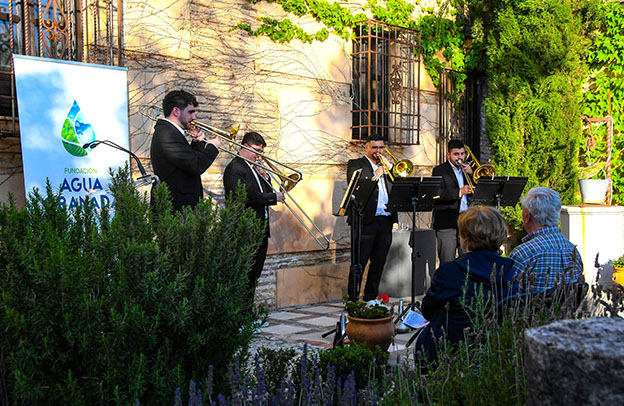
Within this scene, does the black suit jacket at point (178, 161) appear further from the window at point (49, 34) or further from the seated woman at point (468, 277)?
the seated woman at point (468, 277)

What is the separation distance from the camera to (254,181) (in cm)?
612

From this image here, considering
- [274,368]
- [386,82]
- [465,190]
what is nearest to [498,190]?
[465,190]

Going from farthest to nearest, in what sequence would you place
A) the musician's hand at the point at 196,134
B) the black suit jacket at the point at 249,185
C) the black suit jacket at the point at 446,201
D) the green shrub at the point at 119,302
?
the black suit jacket at the point at 446,201, the black suit jacket at the point at 249,185, the musician's hand at the point at 196,134, the green shrub at the point at 119,302

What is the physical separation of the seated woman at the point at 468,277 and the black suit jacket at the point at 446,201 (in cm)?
367

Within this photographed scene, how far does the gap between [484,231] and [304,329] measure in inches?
119

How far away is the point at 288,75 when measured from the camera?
25.0ft

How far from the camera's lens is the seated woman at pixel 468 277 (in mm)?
3367

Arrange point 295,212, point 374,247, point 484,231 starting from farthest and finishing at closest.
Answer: point 295,212 → point 374,247 → point 484,231

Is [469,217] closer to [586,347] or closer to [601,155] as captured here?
[586,347]

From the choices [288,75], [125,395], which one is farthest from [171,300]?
[288,75]

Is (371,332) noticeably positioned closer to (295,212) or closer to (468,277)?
(468,277)

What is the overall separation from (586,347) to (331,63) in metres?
7.09

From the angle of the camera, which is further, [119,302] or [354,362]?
[354,362]

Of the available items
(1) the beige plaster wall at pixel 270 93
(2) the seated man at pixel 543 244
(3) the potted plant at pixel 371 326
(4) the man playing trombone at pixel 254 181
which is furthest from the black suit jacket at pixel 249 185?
(2) the seated man at pixel 543 244
